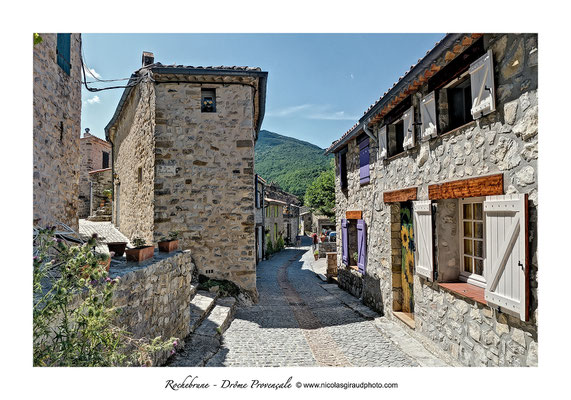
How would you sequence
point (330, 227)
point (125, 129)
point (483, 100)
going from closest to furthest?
point (483, 100) → point (125, 129) → point (330, 227)

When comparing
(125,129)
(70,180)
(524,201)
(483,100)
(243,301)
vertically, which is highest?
(125,129)

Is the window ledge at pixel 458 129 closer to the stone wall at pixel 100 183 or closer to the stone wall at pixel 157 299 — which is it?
the stone wall at pixel 157 299

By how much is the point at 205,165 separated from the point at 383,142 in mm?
3873

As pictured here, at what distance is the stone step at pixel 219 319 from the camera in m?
4.50

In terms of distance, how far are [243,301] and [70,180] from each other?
13.7 feet

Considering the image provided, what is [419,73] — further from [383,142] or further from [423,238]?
[423,238]

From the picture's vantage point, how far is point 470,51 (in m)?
3.33

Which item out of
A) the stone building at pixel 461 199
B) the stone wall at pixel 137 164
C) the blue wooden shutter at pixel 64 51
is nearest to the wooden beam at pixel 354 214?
the stone building at pixel 461 199

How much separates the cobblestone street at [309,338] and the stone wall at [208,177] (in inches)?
48.1

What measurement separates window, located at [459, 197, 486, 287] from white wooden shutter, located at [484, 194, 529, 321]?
0.66 m

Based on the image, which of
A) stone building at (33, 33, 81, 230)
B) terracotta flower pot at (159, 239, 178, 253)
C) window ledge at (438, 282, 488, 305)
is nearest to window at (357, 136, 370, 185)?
window ledge at (438, 282, 488, 305)
